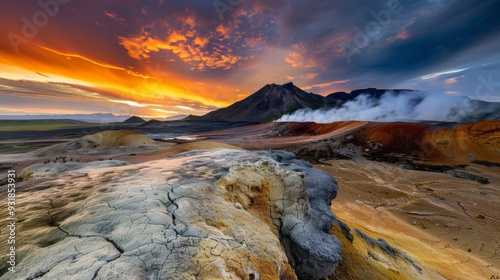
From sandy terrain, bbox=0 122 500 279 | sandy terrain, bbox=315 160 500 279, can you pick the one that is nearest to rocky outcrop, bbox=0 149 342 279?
sandy terrain, bbox=0 122 500 279

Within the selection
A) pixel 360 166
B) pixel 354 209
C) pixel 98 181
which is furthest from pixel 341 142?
pixel 98 181

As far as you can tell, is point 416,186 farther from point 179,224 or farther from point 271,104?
point 271,104

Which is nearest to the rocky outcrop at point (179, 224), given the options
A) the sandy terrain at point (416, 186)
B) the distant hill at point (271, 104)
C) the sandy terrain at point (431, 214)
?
the sandy terrain at point (416, 186)

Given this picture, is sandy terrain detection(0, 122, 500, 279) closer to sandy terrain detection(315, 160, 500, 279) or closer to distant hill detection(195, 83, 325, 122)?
sandy terrain detection(315, 160, 500, 279)

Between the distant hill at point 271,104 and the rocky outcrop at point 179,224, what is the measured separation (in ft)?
348

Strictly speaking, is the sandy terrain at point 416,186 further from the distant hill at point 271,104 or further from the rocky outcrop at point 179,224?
the distant hill at point 271,104

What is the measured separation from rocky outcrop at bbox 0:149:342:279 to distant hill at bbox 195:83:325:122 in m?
106

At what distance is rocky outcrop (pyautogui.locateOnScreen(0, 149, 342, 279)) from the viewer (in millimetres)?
2492

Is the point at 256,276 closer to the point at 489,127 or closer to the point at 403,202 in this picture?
the point at 403,202

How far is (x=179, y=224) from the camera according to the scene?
3262 mm

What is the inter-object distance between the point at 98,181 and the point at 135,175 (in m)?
0.80

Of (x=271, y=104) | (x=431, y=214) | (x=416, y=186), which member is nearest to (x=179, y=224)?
(x=431, y=214)

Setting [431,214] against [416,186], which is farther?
[416,186]

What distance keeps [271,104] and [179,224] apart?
425 feet
